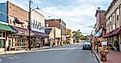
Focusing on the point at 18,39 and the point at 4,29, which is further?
the point at 18,39

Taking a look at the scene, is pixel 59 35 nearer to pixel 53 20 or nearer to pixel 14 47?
pixel 53 20

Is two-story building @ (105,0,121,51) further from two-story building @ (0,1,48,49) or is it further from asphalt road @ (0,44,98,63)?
two-story building @ (0,1,48,49)

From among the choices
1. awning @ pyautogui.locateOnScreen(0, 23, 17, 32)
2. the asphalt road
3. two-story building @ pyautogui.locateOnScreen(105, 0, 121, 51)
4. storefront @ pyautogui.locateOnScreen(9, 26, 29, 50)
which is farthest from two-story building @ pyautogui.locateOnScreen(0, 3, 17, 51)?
two-story building @ pyautogui.locateOnScreen(105, 0, 121, 51)

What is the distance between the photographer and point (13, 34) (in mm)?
51531

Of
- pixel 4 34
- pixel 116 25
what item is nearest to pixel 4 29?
pixel 4 34

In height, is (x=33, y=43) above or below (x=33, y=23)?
below

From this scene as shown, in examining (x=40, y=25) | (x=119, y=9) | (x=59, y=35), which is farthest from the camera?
(x=59, y=35)

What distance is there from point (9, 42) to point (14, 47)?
6.07 feet

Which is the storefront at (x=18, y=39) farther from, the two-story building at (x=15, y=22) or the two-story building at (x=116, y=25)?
the two-story building at (x=116, y=25)

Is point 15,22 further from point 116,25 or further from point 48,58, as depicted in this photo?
point 48,58

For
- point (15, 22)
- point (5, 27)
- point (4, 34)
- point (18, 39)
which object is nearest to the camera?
point (5, 27)

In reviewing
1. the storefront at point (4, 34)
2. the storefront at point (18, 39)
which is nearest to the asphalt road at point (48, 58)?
the storefront at point (4, 34)

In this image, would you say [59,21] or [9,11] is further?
[59,21]

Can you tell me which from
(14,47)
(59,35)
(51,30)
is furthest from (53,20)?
(14,47)
